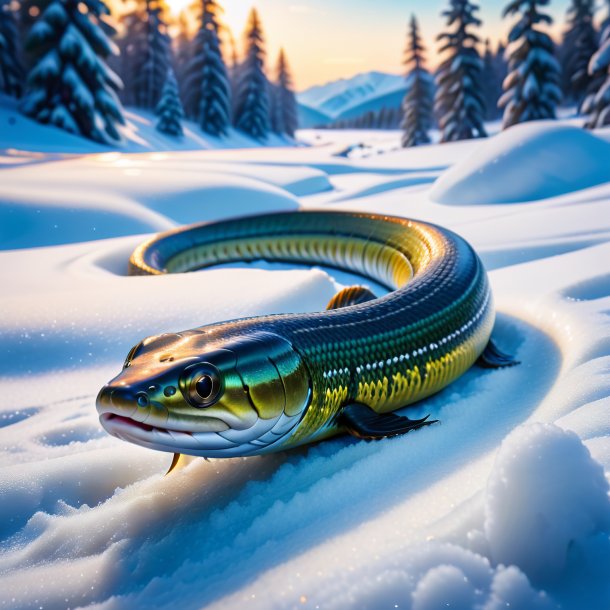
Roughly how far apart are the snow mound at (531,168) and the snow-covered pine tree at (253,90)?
34388mm

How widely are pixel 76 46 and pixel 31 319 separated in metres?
21.0

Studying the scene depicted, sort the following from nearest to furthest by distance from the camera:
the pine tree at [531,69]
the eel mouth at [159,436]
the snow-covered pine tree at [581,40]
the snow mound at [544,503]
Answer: the snow mound at [544,503], the eel mouth at [159,436], the pine tree at [531,69], the snow-covered pine tree at [581,40]

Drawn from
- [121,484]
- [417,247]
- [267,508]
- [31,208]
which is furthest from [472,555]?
[31,208]

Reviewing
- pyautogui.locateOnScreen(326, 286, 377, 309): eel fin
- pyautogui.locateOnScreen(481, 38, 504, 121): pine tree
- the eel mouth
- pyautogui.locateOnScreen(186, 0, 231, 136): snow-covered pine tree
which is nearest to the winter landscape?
the eel mouth

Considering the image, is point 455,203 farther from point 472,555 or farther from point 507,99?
point 507,99

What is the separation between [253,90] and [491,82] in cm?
2488

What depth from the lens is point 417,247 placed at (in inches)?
159

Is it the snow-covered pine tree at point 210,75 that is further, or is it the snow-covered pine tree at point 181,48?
the snow-covered pine tree at point 181,48

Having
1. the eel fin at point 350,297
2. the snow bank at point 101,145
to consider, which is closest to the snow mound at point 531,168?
the eel fin at point 350,297

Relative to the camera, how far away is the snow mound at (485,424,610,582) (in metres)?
1.22

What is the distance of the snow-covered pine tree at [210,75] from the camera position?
114 feet

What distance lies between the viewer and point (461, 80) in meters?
28.0

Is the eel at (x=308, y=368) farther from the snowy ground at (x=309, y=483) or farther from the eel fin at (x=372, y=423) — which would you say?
the snowy ground at (x=309, y=483)

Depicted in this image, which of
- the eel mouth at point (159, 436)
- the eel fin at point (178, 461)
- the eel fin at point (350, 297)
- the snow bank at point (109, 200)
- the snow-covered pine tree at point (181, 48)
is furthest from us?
the snow-covered pine tree at point (181, 48)
